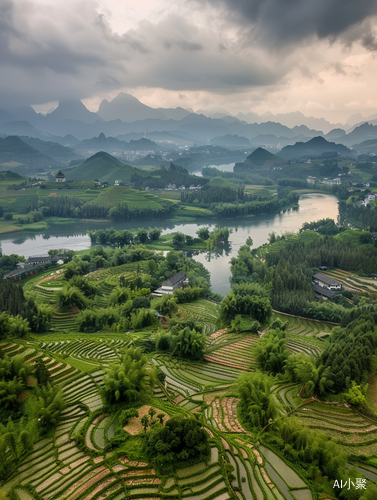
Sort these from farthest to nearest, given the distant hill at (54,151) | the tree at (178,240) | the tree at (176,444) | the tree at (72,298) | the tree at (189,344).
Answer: the distant hill at (54,151), the tree at (178,240), the tree at (72,298), the tree at (189,344), the tree at (176,444)

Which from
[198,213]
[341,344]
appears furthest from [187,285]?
[198,213]

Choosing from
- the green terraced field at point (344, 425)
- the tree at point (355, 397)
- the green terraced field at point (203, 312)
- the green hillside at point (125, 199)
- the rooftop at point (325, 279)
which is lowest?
the green terraced field at point (203, 312)

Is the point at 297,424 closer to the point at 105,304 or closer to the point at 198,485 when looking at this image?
the point at 198,485

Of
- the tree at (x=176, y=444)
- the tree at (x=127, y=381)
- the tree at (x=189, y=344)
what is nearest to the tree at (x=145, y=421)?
the tree at (x=176, y=444)

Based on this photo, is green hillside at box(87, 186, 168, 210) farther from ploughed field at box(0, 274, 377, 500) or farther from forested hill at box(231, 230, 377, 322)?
ploughed field at box(0, 274, 377, 500)

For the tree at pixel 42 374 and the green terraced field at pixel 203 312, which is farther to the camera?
the green terraced field at pixel 203 312

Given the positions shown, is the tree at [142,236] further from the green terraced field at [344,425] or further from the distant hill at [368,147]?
the distant hill at [368,147]
